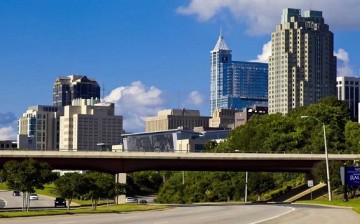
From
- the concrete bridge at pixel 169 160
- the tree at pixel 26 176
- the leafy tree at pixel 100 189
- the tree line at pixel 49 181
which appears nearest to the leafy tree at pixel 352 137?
the concrete bridge at pixel 169 160

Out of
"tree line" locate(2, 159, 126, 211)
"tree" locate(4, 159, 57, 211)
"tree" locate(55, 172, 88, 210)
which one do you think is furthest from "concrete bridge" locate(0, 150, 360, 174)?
"tree" locate(4, 159, 57, 211)

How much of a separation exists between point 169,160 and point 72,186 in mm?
31375

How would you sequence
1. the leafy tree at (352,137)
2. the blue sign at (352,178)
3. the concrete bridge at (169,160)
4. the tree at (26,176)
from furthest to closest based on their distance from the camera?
the leafy tree at (352,137), the concrete bridge at (169,160), the tree at (26,176), the blue sign at (352,178)

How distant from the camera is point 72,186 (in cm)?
8644

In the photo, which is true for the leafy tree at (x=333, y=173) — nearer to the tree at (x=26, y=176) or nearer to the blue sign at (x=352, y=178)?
the blue sign at (x=352, y=178)

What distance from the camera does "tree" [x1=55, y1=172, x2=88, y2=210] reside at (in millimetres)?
86338

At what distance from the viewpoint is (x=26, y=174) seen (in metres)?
78.5

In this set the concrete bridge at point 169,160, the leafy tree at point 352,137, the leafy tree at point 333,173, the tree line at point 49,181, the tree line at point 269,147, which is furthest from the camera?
the leafy tree at point 352,137

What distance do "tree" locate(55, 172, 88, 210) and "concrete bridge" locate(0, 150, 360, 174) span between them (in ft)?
67.6

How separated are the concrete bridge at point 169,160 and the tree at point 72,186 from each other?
2059 cm

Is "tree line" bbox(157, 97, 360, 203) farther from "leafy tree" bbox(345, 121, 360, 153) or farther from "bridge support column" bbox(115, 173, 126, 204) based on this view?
"bridge support column" bbox(115, 173, 126, 204)

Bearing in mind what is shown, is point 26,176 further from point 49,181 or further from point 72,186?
point 72,186

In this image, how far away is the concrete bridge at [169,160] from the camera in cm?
11194

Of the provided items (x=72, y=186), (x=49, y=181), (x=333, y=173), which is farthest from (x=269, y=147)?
(x=49, y=181)
